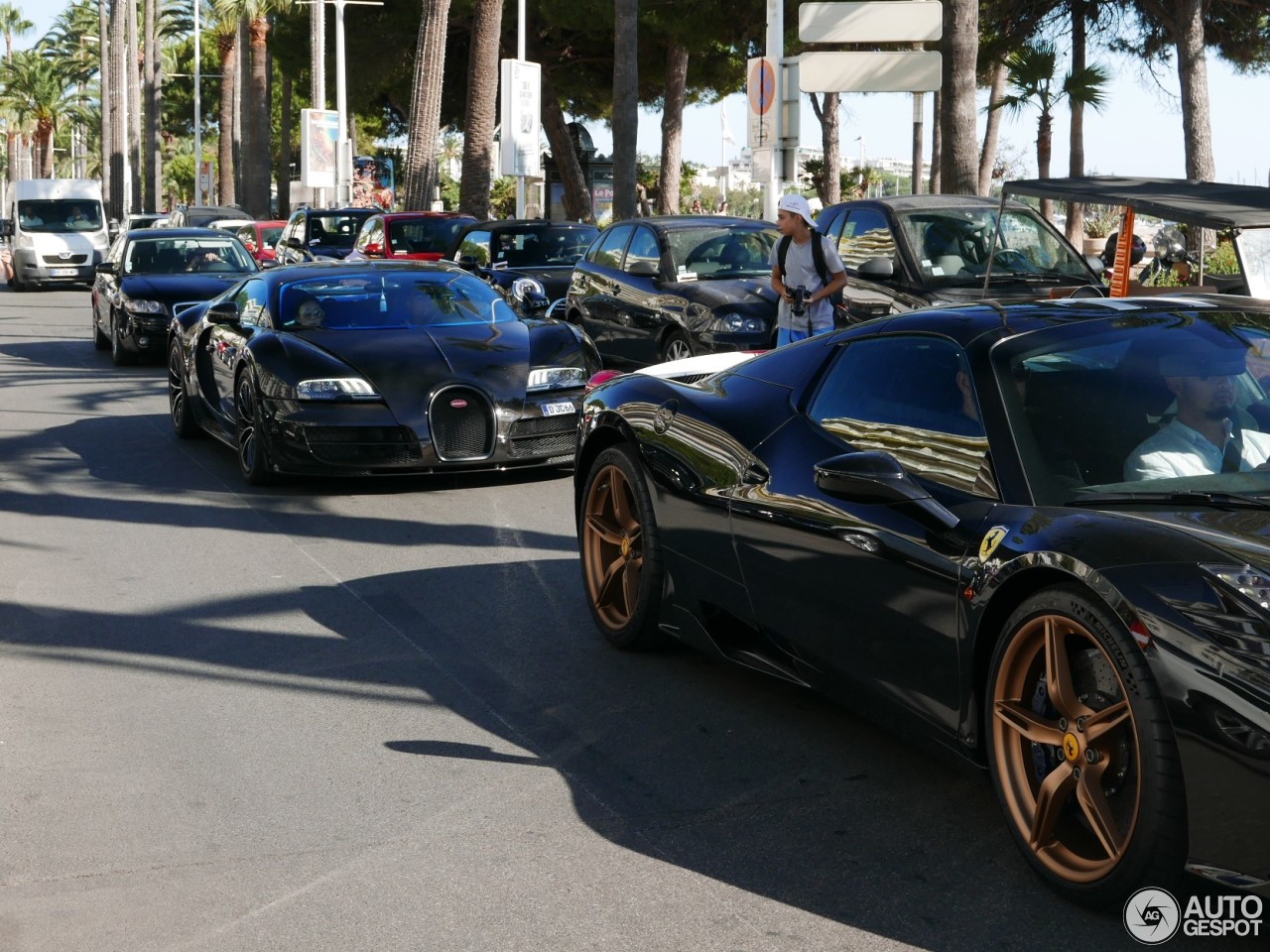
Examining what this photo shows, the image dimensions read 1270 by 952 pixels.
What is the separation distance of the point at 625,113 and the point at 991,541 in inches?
879

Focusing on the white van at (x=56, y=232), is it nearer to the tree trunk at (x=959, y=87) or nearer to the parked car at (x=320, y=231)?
the parked car at (x=320, y=231)

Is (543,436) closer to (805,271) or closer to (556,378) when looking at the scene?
(556,378)

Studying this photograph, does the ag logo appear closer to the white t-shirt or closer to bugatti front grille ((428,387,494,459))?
bugatti front grille ((428,387,494,459))

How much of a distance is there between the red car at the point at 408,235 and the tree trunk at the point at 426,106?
8891 mm

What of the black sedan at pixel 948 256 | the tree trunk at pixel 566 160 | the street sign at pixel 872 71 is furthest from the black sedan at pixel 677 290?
the tree trunk at pixel 566 160

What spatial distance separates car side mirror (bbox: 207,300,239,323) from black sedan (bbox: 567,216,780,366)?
415 centimetres

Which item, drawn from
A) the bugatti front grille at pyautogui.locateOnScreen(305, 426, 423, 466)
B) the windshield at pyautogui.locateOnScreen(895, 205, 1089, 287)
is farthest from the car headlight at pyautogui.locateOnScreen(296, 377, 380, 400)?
the windshield at pyautogui.locateOnScreen(895, 205, 1089, 287)

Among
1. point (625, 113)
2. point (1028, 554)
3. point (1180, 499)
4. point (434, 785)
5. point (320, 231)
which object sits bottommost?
point (434, 785)

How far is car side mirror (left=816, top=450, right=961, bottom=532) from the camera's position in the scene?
175 inches

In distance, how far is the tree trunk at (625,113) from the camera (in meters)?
25.0

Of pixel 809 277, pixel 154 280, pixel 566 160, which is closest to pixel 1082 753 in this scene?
pixel 809 277

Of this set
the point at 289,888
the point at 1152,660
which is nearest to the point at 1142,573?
the point at 1152,660

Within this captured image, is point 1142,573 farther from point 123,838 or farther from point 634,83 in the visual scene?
point 634,83

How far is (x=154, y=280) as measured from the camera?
63.9 feet
